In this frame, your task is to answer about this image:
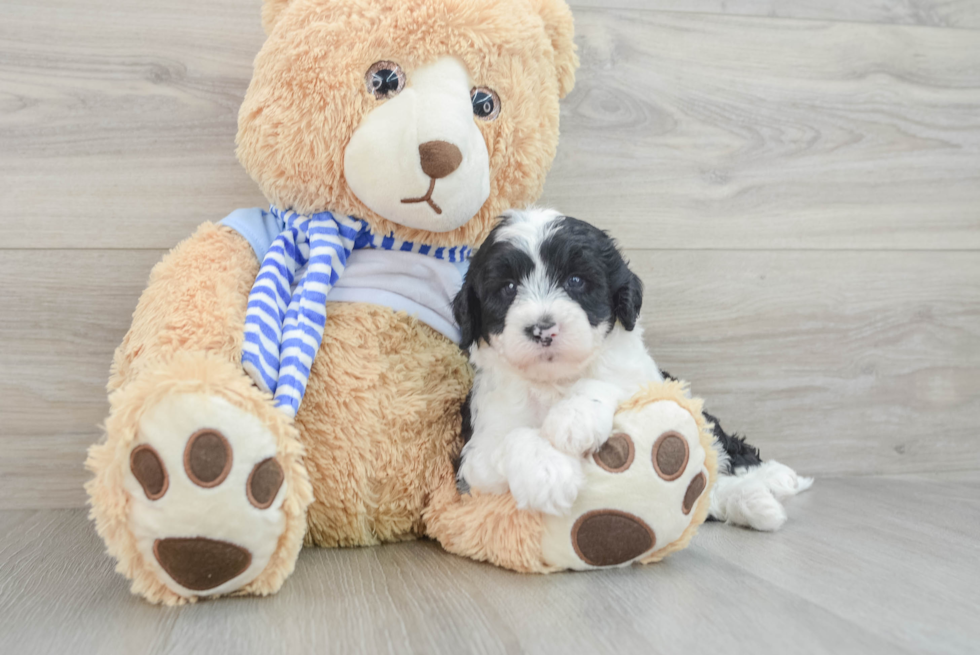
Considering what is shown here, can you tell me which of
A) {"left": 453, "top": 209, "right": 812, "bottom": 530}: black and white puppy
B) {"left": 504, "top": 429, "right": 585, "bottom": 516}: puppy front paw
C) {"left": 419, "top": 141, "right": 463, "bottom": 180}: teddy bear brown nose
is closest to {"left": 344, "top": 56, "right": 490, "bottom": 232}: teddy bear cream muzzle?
{"left": 419, "top": 141, "right": 463, "bottom": 180}: teddy bear brown nose

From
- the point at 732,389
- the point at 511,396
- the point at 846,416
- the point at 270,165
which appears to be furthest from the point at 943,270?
the point at 270,165

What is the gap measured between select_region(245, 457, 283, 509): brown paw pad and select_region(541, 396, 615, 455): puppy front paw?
41 centimetres

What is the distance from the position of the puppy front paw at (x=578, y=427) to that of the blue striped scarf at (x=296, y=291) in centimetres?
42

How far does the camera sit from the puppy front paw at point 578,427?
1161 millimetres

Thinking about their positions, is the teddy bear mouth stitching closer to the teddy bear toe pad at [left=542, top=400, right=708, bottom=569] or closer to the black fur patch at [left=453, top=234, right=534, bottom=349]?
the black fur patch at [left=453, top=234, right=534, bottom=349]

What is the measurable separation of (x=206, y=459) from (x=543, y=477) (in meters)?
0.47

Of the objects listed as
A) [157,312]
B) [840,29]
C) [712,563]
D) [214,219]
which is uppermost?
[840,29]

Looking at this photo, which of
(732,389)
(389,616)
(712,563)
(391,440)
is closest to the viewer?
(389,616)

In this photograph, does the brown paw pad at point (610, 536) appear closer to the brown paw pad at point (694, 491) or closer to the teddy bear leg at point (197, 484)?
the brown paw pad at point (694, 491)

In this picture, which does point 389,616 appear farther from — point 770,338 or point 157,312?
point 770,338

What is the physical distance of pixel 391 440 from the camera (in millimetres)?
1395

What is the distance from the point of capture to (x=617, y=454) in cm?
117

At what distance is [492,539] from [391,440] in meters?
0.27

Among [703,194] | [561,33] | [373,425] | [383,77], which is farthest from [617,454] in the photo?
[703,194]
